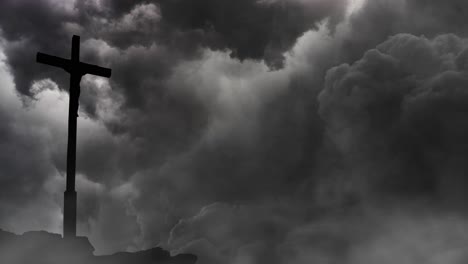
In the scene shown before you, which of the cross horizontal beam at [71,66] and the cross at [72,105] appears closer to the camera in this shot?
the cross at [72,105]

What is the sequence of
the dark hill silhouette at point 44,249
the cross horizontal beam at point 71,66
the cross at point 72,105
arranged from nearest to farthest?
1. the dark hill silhouette at point 44,249
2. the cross at point 72,105
3. the cross horizontal beam at point 71,66

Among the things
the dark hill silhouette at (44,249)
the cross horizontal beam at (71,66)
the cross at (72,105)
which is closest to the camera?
the dark hill silhouette at (44,249)

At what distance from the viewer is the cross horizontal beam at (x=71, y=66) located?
1759cm

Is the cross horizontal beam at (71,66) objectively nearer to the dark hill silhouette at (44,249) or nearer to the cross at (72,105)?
the cross at (72,105)

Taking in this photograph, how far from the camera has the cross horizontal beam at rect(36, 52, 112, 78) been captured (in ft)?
57.7

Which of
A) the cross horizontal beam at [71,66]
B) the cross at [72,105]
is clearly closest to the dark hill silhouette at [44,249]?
the cross at [72,105]

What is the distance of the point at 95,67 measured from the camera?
18.8 metres

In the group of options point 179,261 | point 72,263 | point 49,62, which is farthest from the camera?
point 179,261

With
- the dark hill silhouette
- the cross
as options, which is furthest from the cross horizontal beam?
the dark hill silhouette

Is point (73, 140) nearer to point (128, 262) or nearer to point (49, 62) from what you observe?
point (49, 62)

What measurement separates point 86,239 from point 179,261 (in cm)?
428

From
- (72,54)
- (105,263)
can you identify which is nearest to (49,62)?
(72,54)

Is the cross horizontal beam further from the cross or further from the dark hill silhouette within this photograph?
the dark hill silhouette

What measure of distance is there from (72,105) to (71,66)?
1467 millimetres
